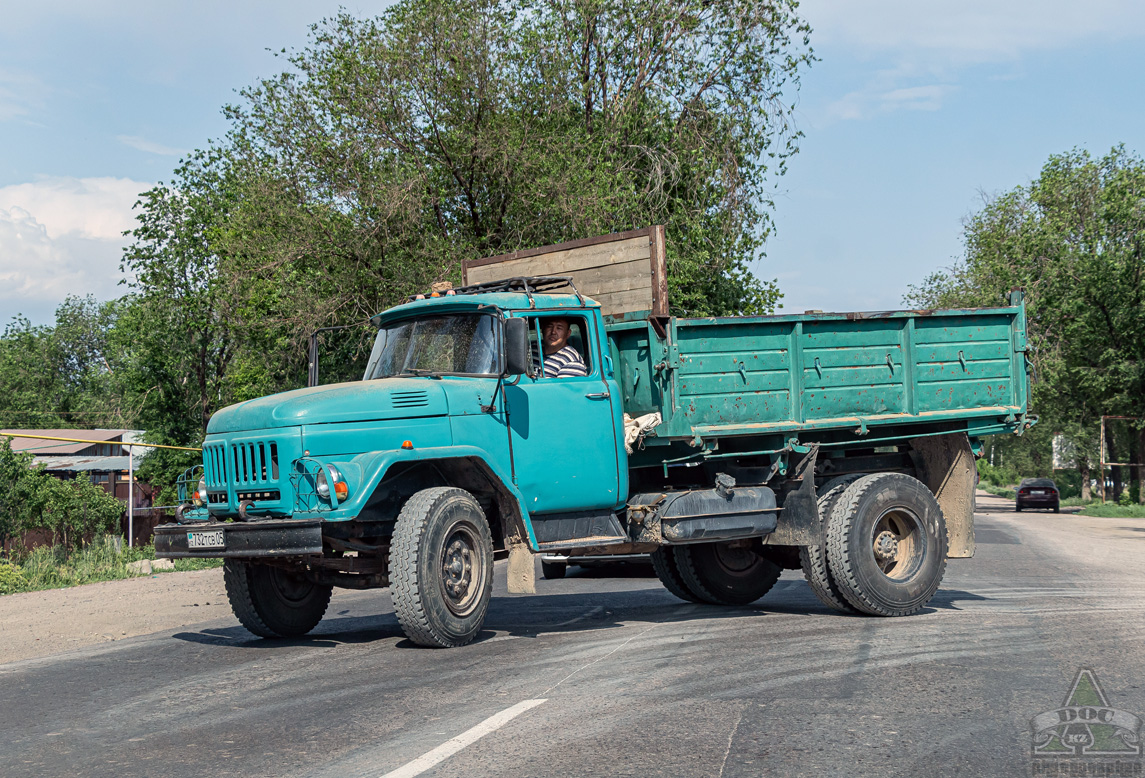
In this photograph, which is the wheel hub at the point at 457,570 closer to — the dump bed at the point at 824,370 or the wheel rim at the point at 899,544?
the dump bed at the point at 824,370

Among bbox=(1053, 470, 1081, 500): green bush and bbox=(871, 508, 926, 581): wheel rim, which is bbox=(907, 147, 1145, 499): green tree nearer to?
bbox=(1053, 470, 1081, 500): green bush

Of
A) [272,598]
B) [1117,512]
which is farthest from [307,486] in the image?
[1117,512]

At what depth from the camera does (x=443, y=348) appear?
28.9 feet

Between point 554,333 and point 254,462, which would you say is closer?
point 254,462

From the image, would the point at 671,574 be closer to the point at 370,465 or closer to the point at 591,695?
the point at 370,465

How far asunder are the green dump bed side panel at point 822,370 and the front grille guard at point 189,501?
3665mm

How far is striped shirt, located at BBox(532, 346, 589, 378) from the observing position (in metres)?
9.11

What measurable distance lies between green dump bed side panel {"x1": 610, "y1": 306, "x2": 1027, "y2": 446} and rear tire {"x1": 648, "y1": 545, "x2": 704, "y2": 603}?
6.81 feet

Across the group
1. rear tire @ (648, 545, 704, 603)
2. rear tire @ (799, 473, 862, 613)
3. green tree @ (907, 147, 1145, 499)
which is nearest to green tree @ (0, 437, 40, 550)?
rear tire @ (648, 545, 704, 603)

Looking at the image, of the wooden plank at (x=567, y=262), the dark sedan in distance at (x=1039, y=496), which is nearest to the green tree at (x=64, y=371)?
the dark sedan in distance at (x=1039, y=496)

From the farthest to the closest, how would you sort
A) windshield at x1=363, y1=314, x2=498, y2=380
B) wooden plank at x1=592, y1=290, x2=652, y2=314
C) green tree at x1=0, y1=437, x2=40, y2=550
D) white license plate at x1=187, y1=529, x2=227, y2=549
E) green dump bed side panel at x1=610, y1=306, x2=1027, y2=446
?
green tree at x1=0, y1=437, x2=40, y2=550 < wooden plank at x1=592, y1=290, x2=652, y2=314 < green dump bed side panel at x1=610, y1=306, x2=1027, y2=446 < windshield at x1=363, y1=314, x2=498, y2=380 < white license plate at x1=187, y1=529, x2=227, y2=549

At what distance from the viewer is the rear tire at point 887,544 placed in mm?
9586

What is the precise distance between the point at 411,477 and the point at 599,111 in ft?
62.8

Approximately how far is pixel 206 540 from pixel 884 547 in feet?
19.4
